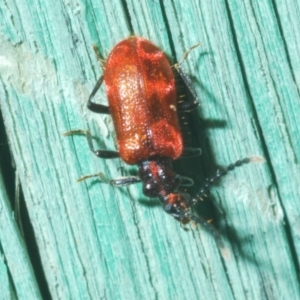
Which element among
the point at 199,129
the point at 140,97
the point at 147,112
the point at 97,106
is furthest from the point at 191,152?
the point at 97,106

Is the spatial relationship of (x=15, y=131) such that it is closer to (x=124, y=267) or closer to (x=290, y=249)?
(x=124, y=267)

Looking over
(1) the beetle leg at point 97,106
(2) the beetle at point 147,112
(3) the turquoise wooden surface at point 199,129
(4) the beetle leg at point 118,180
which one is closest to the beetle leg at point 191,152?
(2) the beetle at point 147,112

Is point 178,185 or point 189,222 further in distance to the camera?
point 178,185

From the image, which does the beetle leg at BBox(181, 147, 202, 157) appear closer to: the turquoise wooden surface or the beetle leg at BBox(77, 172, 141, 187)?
the turquoise wooden surface

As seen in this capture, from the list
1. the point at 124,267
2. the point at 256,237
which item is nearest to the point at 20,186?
the point at 124,267

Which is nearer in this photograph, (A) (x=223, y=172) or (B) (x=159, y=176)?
(A) (x=223, y=172)

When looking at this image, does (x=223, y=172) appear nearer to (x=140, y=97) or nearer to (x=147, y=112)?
(x=147, y=112)

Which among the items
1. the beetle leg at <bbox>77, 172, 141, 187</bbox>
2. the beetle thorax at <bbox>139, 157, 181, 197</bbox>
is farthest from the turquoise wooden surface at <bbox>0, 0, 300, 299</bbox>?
the beetle thorax at <bbox>139, 157, 181, 197</bbox>
